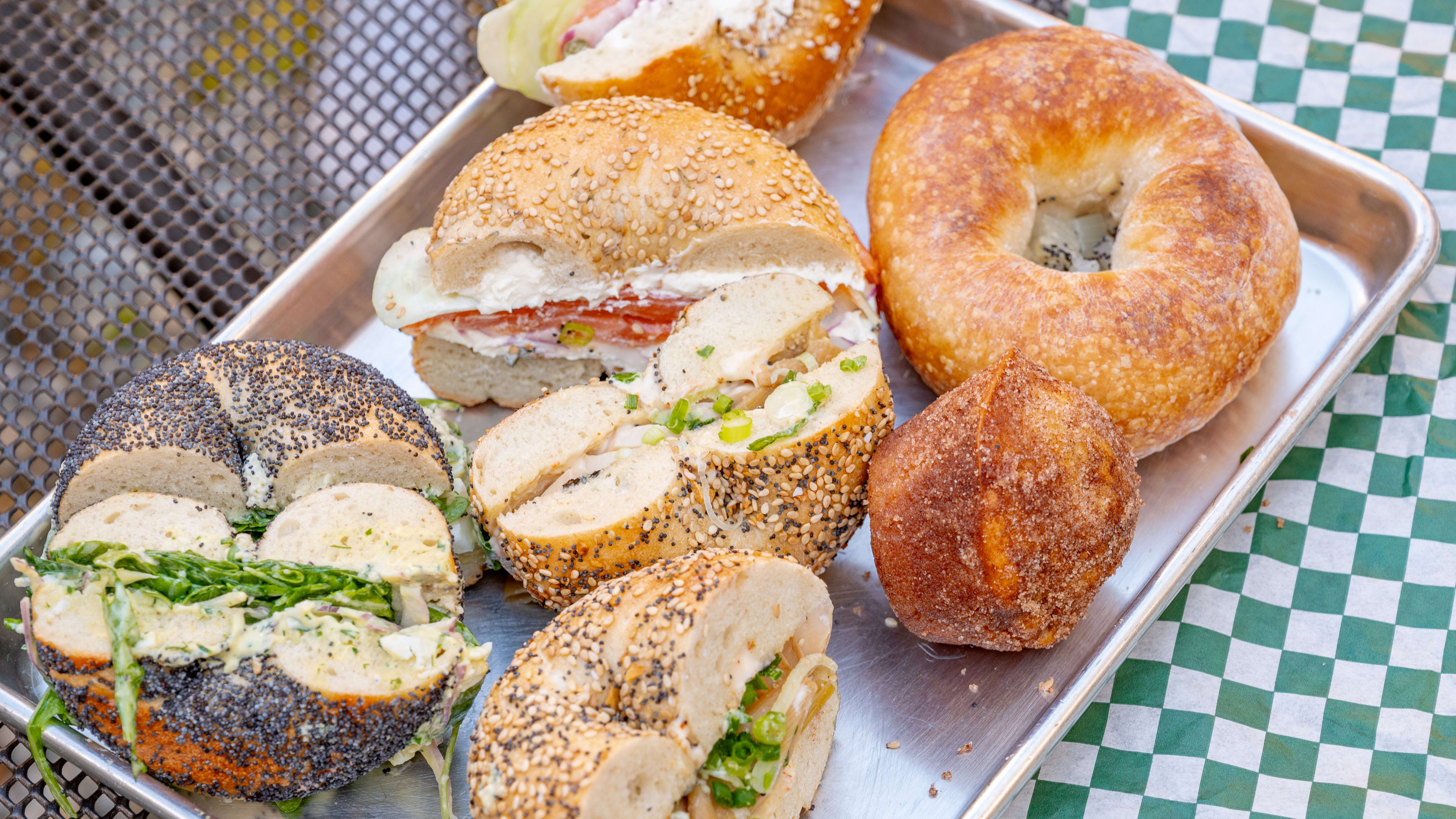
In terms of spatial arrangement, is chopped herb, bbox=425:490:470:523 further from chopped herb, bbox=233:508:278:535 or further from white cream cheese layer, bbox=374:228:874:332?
white cream cheese layer, bbox=374:228:874:332

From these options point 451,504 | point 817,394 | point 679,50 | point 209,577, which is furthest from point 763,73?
point 209,577

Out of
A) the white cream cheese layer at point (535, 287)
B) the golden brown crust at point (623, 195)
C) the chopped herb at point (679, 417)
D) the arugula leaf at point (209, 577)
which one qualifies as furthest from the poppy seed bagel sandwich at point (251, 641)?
the golden brown crust at point (623, 195)

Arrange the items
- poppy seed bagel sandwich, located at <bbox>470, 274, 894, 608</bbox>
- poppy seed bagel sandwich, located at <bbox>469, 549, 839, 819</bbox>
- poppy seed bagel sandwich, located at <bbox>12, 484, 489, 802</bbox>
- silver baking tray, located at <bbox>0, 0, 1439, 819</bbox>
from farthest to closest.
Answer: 1. silver baking tray, located at <bbox>0, 0, 1439, 819</bbox>
2. poppy seed bagel sandwich, located at <bbox>470, 274, 894, 608</bbox>
3. poppy seed bagel sandwich, located at <bbox>12, 484, 489, 802</bbox>
4. poppy seed bagel sandwich, located at <bbox>469, 549, 839, 819</bbox>

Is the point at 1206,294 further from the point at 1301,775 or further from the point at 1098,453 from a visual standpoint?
the point at 1301,775

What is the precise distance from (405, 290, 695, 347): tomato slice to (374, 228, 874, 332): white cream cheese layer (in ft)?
0.09

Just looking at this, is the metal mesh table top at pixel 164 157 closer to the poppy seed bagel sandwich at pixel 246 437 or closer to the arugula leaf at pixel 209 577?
the poppy seed bagel sandwich at pixel 246 437

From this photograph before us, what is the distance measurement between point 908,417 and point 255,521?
1.67 meters

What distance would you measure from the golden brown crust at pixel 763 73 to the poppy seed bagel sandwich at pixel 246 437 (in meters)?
1.08

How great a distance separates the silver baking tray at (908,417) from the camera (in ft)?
8.40

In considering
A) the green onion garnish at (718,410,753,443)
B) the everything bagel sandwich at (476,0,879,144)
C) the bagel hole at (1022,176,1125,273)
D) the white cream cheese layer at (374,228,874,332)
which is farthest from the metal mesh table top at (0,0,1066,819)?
the green onion garnish at (718,410,753,443)

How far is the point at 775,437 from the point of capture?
8.09ft

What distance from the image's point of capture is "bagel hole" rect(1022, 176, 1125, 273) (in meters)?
2.99

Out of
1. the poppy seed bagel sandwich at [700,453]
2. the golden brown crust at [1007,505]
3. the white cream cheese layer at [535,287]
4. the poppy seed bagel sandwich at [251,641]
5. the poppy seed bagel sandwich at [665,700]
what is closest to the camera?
the poppy seed bagel sandwich at [665,700]

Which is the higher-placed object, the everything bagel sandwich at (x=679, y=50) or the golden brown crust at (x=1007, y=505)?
the everything bagel sandwich at (x=679, y=50)
